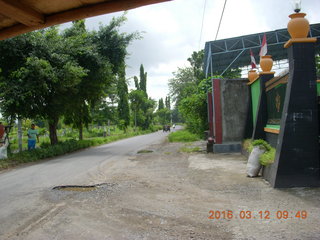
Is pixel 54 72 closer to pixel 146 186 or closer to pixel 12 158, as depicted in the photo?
pixel 12 158

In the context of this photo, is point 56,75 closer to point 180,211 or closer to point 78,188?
point 78,188

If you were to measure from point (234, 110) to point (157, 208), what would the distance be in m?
7.61

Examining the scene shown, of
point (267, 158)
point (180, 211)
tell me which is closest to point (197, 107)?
point (267, 158)

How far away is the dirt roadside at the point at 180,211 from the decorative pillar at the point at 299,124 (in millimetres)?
351

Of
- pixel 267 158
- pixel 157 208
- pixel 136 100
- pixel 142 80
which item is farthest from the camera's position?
pixel 142 80

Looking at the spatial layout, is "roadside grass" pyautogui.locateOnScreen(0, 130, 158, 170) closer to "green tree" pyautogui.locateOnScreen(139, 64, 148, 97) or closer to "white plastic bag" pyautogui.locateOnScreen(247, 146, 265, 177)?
"white plastic bag" pyautogui.locateOnScreen(247, 146, 265, 177)

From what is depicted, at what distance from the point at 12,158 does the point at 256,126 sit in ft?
32.3

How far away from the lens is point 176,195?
5199 millimetres

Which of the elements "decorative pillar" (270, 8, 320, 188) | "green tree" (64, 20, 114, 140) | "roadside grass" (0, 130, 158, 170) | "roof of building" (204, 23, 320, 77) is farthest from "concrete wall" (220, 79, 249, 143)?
"roadside grass" (0, 130, 158, 170)

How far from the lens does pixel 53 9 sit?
117 inches

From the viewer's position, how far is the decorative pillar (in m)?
5.35

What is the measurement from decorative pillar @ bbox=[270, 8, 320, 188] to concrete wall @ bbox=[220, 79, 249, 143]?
5.35m

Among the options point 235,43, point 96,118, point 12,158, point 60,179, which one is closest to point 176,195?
point 60,179
